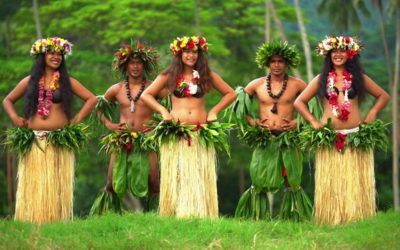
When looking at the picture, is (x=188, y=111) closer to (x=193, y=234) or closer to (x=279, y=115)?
(x=279, y=115)

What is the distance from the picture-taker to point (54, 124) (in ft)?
31.2

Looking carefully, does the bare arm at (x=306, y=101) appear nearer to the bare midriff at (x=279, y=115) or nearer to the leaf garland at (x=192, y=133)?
the bare midriff at (x=279, y=115)

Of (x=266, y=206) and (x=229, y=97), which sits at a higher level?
(x=229, y=97)

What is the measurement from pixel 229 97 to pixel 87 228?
207 cm

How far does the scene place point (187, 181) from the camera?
358 inches

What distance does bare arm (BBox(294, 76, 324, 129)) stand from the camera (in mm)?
9328

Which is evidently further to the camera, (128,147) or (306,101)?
(128,147)

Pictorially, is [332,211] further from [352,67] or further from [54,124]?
[54,124]

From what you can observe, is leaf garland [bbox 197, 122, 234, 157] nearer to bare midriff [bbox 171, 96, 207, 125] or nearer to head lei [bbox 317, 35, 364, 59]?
bare midriff [bbox 171, 96, 207, 125]

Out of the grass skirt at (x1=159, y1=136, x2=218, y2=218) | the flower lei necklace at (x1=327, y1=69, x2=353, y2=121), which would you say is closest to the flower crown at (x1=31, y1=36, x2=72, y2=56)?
the grass skirt at (x1=159, y1=136, x2=218, y2=218)

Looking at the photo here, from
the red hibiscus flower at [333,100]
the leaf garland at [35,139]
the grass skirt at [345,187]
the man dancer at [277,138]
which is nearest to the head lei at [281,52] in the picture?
the man dancer at [277,138]

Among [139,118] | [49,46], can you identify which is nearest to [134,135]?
[139,118]

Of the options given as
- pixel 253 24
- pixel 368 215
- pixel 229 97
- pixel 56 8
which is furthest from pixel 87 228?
pixel 253 24

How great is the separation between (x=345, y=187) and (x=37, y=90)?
3.29m
